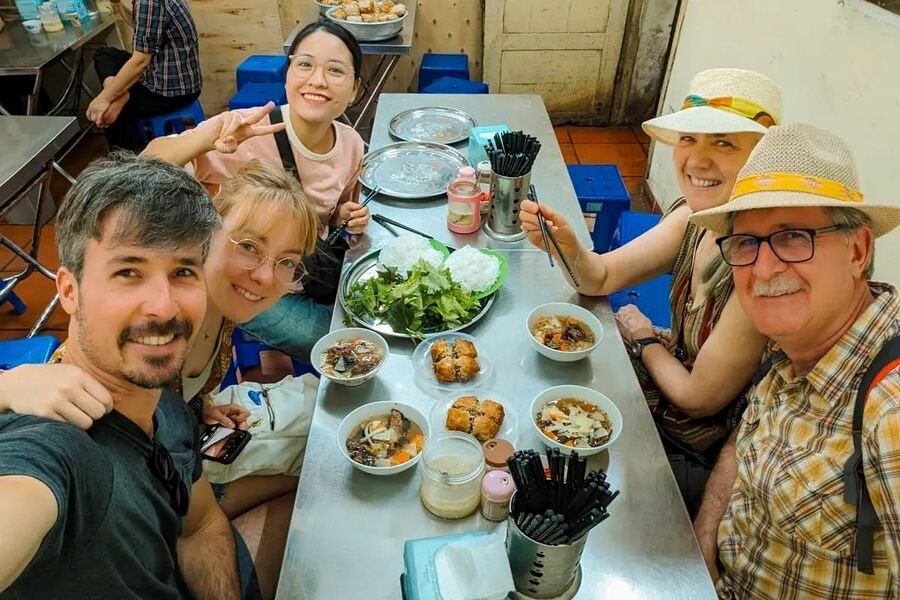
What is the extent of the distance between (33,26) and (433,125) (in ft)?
11.4

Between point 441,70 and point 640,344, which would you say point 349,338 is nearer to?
point 640,344

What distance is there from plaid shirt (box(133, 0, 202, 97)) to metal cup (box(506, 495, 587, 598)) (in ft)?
12.5

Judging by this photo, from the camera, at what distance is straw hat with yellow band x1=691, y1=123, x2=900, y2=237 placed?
3.67 ft

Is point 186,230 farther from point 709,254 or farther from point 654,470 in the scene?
point 709,254

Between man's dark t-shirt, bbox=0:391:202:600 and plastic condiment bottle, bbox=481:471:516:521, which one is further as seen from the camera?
plastic condiment bottle, bbox=481:471:516:521

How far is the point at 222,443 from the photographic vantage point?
175cm

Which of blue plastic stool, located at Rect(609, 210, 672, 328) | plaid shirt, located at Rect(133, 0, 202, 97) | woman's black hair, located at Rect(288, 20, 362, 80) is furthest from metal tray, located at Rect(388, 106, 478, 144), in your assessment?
plaid shirt, located at Rect(133, 0, 202, 97)

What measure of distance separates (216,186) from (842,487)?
2.21m

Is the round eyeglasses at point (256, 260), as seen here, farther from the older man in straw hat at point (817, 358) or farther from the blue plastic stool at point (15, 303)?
the blue plastic stool at point (15, 303)

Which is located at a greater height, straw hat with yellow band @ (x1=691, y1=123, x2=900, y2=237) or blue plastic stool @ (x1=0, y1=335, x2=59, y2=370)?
straw hat with yellow band @ (x1=691, y1=123, x2=900, y2=237)

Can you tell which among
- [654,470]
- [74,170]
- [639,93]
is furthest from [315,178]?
[639,93]

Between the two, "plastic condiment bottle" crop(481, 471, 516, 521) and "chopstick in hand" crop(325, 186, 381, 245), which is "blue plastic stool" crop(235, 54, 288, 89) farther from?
"plastic condiment bottle" crop(481, 471, 516, 521)

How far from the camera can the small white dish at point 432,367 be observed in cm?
156

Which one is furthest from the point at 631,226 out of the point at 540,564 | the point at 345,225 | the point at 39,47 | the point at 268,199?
the point at 39,47
